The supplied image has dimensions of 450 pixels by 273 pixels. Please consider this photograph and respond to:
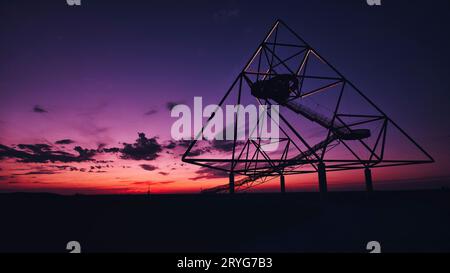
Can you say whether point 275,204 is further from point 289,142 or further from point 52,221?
point 52,221

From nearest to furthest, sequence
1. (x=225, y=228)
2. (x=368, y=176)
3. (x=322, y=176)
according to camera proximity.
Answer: (x=322, y=176) → (x=225, y=228) → (x=368, y=176)

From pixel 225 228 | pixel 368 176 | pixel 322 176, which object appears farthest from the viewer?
pixel 368 176

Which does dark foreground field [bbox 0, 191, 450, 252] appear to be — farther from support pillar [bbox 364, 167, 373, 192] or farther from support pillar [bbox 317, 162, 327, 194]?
support pillar [bbox 364, 167, 373, 192]

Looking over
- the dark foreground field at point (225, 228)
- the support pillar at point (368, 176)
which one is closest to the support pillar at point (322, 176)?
the dark foreground field at point (225, 228)

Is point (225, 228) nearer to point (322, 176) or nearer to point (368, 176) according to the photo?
point (322, 176)

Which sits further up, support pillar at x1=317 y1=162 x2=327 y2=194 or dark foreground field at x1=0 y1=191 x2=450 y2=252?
support pillar at x1=317 y1=162 x2=327 y2=194

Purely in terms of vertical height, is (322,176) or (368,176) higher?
(368,176)

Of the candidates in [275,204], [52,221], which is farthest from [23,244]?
[275,204]

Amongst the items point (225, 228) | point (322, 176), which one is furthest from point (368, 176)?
point (225, 228)

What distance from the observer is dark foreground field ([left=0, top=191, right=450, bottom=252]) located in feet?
46.8

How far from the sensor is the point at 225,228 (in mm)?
18266

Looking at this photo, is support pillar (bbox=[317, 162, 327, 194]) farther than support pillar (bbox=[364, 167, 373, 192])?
No

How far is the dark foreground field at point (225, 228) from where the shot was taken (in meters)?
14.3

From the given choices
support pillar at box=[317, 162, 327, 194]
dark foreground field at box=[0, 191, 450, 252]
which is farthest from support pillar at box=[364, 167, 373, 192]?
support pillar at box=[317, 162, 327, 194]
